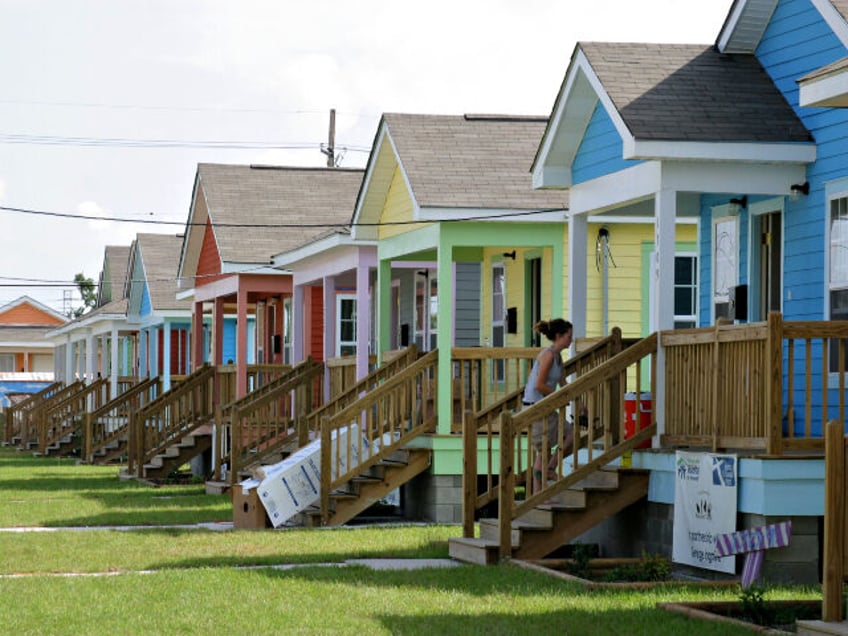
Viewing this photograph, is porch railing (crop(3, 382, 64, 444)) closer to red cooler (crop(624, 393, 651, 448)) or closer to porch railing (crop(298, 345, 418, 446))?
porch railing (crop(298, 345, 418, 446))

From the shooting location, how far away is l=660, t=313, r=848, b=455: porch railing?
14.4 meters

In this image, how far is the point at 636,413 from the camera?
16875 millimetres

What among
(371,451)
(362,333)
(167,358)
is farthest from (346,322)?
(371,451)

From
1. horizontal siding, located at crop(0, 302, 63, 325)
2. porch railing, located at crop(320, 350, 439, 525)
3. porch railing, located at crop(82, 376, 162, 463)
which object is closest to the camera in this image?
porch railing, located at crop(320, 350, 439, 525)

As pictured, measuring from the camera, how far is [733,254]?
1853 centimetres

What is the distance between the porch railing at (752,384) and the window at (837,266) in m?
0.21

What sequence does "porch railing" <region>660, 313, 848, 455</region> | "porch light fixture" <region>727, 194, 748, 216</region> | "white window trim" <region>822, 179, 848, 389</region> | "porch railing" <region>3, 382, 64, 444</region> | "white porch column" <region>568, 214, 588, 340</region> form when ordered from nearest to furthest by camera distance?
"porch railing" <region>660, 313, 848, 455</region> < "white window trim" <region>822, 179, 848, 389</region> < "porch light fixture" <region>727, 194, 748, 216</region> < "white porch column" <region>568, 214, 588, 340</region> < "porch railing" <region>3, 382, 64, 444</region>

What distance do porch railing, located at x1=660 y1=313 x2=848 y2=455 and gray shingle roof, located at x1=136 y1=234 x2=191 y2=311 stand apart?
2773 centimetres

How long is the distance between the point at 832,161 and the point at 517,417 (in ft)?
12.9

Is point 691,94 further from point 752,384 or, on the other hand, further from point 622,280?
point 622,280

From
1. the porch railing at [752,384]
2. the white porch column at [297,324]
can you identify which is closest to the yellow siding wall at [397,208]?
the white porch column at [297,324]

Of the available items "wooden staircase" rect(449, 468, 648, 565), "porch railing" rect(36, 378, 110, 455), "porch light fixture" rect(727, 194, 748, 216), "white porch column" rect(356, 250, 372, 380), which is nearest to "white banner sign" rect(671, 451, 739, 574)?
"wooden staircase" rect(449, 468, 648, 565)

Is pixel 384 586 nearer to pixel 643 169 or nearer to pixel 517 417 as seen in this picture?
pixel 517 417

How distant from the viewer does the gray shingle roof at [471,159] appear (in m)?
22.5
